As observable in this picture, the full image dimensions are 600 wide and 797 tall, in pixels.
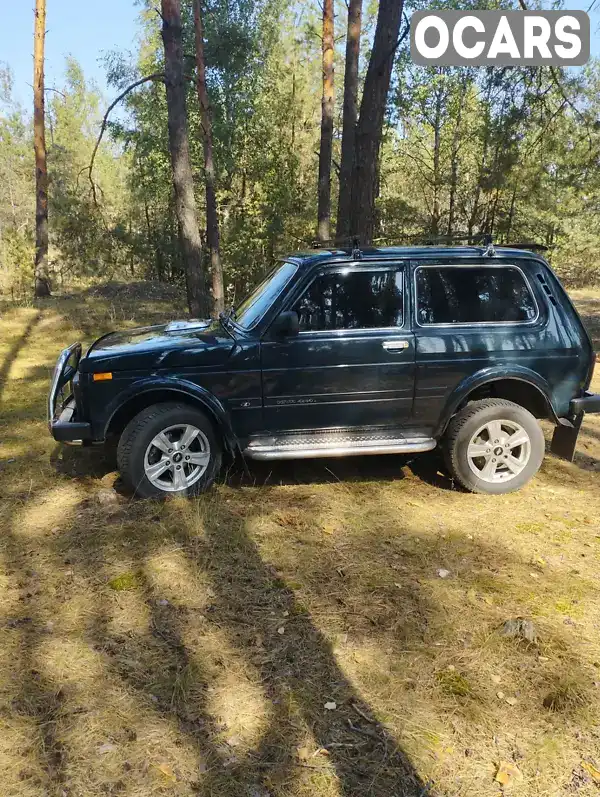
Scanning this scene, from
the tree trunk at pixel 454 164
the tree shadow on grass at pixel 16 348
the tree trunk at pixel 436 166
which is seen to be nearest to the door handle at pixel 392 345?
the tree shadow on grass at pixel 16 348

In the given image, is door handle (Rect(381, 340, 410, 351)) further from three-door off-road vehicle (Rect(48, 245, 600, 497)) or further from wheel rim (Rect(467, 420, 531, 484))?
wheel rim (Rect(467, 420, 531, 484))

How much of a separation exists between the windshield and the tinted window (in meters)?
0.27

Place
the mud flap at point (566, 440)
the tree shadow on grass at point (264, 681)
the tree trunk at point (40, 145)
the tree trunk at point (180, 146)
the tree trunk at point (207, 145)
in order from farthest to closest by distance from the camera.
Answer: the tree trunk at point (40, 145) → the tree trunk at point (207, 145) → the tree trunk at point (180, 146) → the mud flap at point (566, 440) → the tree shadow on grass at point (264, 681)

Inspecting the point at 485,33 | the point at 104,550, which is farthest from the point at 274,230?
the point at 104,550

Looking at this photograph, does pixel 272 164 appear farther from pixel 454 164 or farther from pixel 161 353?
pixel 161 353

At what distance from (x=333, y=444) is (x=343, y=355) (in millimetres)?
721

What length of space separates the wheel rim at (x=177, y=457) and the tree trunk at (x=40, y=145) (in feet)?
45.4

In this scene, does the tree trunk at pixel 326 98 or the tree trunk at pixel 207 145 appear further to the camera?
the tree trunk at pixel 207 145

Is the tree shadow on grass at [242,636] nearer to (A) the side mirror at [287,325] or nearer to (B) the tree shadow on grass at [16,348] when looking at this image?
(A) the side mirror at [287,325]

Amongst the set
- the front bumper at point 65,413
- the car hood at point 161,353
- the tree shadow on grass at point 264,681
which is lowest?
the tree shadow on grass at point 264,681

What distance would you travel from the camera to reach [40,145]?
1631 cm

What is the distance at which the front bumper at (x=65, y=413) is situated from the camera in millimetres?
4441

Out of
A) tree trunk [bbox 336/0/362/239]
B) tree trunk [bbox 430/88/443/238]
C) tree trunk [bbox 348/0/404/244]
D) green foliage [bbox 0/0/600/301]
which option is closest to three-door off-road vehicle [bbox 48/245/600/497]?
tree trunk [bbox 348/0/404/244]

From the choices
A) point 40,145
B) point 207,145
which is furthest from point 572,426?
point 40,145
